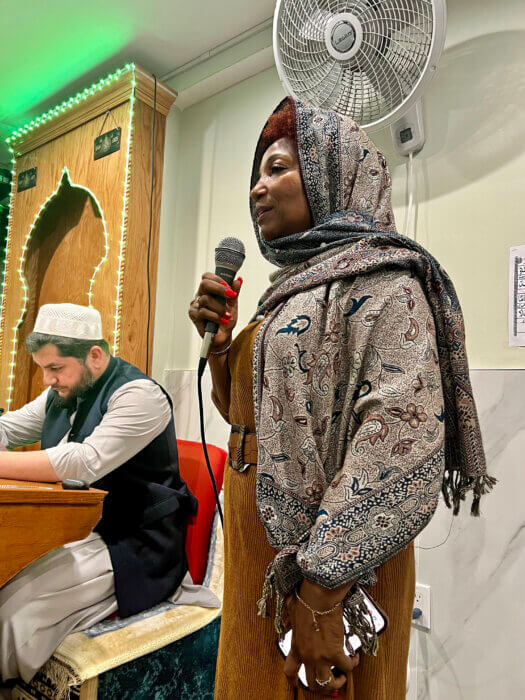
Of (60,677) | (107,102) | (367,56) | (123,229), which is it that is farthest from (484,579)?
(107,102)

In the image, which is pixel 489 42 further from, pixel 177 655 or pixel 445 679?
pixel 177 655

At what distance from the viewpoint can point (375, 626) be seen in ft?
2.17

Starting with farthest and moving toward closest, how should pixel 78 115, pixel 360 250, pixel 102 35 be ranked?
pixel 78 115 → pixel 102 35 → pixel 360 250

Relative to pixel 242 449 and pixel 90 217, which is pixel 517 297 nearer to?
pixel 242 449

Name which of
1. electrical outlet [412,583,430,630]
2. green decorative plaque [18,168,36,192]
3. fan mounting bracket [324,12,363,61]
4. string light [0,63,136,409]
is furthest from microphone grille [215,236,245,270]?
green decorative plaque [18,168,36,192]

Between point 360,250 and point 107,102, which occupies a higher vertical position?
point 107,102

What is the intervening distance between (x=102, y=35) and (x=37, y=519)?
2079mm

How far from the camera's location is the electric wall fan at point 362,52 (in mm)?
1313

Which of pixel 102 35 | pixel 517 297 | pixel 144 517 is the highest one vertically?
pixel 102 35

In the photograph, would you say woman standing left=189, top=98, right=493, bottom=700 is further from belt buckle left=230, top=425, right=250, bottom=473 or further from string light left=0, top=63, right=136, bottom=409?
string light left=0, top=63, right=136, bottom=409

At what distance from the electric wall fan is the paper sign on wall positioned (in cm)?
51

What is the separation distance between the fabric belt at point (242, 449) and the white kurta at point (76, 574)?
0.73 meters

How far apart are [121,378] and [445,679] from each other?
4.21 ft


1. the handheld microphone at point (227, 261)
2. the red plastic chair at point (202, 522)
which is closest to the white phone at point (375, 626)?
the handheld microphone at point (227, 261)
